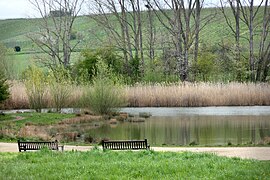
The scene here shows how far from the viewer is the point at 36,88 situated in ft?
117

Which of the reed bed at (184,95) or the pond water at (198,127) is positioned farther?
the reed bed at (184,95)

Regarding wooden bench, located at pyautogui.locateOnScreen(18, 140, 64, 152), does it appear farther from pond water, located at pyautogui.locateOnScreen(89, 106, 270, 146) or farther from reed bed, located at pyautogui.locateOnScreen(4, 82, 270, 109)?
reed bed, located at pyautogui.locateOnScreen(4, 82, 270, 109)

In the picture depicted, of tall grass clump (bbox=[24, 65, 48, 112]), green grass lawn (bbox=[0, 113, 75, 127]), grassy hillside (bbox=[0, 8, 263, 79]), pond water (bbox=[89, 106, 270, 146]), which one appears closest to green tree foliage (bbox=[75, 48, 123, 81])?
tall grass clump (bbox=[24, 65, 48, 112])

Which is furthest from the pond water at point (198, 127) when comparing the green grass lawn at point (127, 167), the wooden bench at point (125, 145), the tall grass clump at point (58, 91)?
the green grass lawn at point (127, 167)

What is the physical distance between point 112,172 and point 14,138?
11744 millimetres

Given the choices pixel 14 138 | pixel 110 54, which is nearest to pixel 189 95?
pixel 110 54

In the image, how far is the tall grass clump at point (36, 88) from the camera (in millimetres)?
35250

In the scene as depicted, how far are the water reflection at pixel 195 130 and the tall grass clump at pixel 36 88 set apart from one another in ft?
23.3

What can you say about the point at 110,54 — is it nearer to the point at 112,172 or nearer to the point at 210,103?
the point at 210,103

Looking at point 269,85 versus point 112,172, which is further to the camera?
point 269,85

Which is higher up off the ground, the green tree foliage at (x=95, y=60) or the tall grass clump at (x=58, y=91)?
the green tree foliage at (x=95, y=60)

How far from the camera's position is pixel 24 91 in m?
39.7

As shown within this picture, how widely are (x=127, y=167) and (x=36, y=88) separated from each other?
24.9 meters

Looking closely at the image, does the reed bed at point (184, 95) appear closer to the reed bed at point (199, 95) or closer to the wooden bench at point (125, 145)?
the reed bed at point (199, 95)
